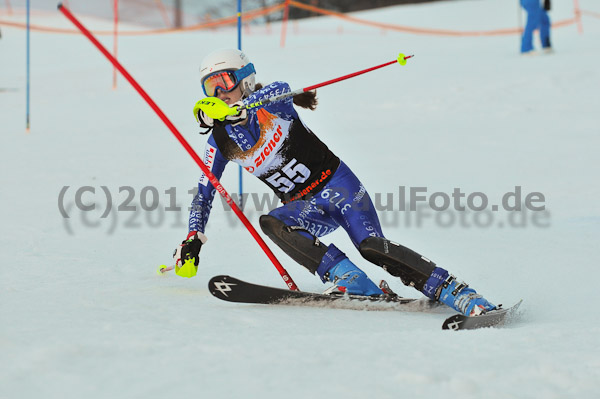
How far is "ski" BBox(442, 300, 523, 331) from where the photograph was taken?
286cm

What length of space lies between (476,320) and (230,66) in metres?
1.72

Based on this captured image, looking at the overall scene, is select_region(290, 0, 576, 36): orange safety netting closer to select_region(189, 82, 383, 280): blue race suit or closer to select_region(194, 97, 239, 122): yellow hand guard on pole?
select_region(189, 82, 383, 280): blue race suit

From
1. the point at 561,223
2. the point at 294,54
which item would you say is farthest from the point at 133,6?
the point at 561,223

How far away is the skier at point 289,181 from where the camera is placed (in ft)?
10.9

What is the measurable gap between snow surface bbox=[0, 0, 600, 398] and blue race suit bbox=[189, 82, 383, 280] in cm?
45

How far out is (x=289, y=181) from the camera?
3.56 meters

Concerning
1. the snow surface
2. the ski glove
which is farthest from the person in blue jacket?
the ski glove

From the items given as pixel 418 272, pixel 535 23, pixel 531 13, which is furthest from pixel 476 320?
pixel 535 23

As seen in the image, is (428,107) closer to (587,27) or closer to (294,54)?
(294,54)

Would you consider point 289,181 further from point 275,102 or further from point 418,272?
point 418,272

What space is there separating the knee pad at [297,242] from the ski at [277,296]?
25 cm

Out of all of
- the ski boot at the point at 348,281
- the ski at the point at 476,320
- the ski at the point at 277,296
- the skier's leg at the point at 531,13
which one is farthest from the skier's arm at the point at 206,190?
the skier's leg at the point at 531,13

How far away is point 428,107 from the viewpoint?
9602 millimetres

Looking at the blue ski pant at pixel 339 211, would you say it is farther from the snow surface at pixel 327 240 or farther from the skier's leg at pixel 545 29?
the skier's leg at pixel 545 29
